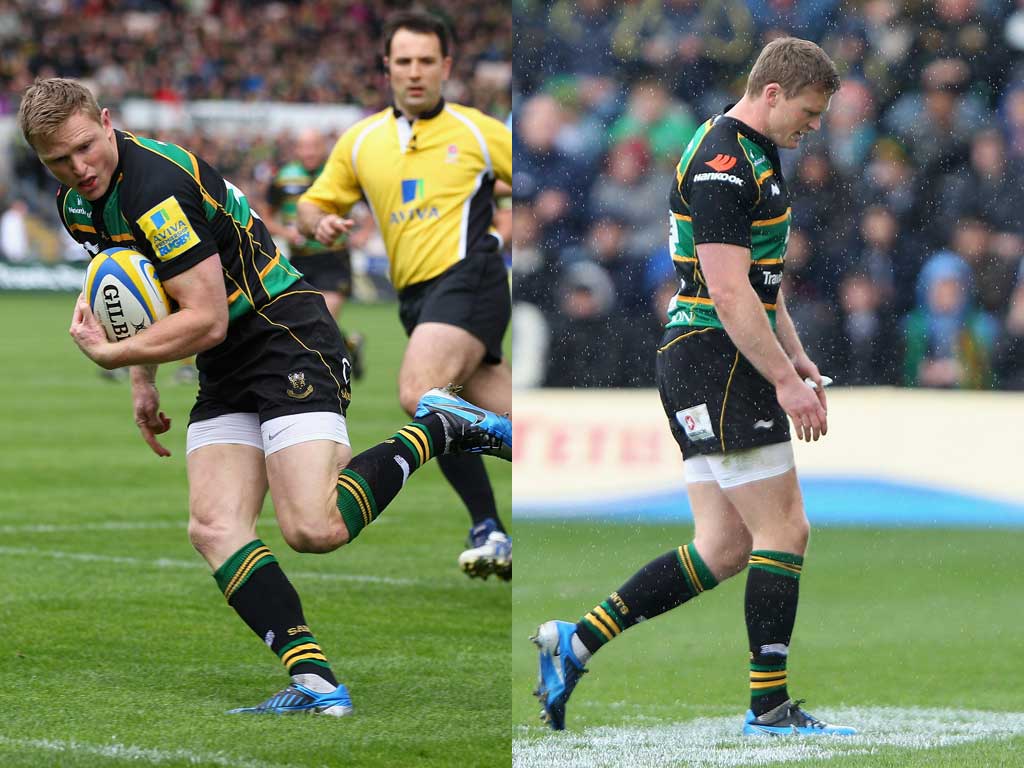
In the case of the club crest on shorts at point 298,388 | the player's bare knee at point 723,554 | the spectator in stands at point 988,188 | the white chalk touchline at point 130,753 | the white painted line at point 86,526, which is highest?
the spectator in stands at point 988,188

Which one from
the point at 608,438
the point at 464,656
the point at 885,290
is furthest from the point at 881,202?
the point at 464,656

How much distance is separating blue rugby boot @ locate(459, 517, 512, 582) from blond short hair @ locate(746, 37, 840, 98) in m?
2.77

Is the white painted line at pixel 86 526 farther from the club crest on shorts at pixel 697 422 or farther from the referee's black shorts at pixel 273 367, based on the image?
the club crest on shorts at pixel 697 422

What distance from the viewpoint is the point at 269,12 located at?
3797 cm

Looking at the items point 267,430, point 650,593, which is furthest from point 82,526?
point 650,593

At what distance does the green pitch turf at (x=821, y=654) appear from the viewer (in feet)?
14.5

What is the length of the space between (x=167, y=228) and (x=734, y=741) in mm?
2137

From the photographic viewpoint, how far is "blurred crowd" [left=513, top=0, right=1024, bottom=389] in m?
6.71

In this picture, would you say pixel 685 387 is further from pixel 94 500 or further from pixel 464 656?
pixel 94 500

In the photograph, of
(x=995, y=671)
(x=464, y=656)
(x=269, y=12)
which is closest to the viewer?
(x=464, y=656)

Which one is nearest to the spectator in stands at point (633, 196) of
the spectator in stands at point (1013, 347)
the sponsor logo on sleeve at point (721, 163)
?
the spectator in stands at point (1013, 347)

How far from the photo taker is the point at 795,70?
4.39 m

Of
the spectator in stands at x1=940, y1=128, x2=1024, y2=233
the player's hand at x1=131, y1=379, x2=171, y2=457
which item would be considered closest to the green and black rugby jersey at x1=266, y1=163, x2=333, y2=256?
the spectator in stands at x1=940, y1=128, x2=1024, y2=233

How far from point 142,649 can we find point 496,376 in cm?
230
